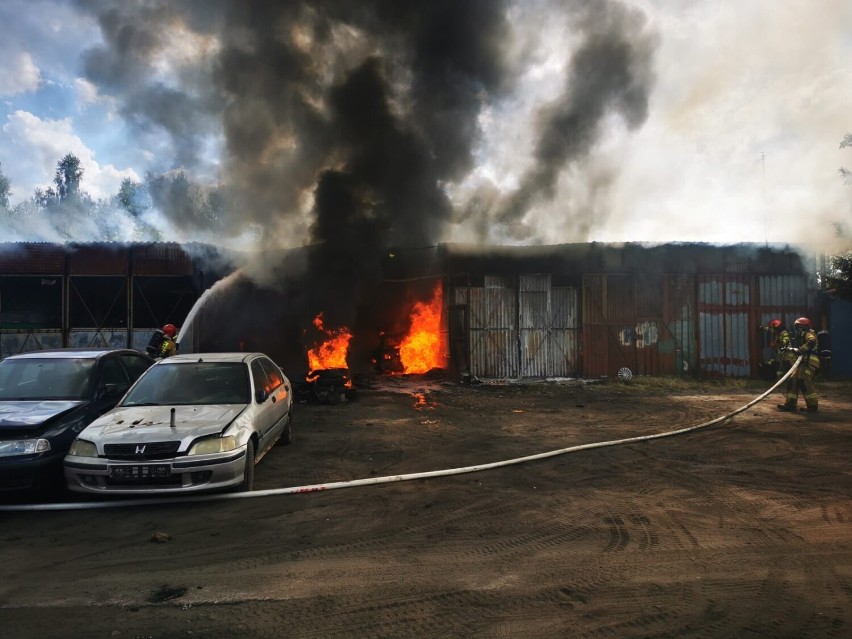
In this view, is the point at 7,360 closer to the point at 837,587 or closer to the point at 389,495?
the point at 389,495

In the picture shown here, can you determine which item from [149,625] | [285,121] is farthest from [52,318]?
[149,625]

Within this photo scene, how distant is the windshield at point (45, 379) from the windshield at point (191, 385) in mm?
650

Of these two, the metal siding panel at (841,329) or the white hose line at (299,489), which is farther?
the metal siding panel at (841,329)

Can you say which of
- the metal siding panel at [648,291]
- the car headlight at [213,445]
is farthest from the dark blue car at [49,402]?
the metal siding panel at [648,291]

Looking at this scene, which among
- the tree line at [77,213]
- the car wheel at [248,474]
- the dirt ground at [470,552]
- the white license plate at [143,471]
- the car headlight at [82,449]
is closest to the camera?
the dirt ground at [470,552]

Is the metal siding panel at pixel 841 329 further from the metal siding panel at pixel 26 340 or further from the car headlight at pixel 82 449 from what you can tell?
the metal siding panel at pixel 26 340

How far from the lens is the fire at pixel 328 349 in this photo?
14336mm

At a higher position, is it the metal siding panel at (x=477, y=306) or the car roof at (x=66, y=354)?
the metal siding panel at (x=477, y=306)

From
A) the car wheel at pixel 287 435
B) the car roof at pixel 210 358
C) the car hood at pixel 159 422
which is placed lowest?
the car wheel at pixel 287 435

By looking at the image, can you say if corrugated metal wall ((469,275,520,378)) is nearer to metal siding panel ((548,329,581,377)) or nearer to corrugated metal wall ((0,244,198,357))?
metal siding panel ((548,329,581,377))

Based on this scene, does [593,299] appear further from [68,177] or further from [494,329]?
[68,177]

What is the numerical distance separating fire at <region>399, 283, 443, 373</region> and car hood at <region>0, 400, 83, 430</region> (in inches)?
495

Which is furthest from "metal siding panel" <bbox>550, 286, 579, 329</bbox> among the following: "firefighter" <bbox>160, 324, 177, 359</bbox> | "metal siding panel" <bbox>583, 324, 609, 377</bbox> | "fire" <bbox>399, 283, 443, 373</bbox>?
"firefighter" <bbox>160, 324, 177, 359</bbox>

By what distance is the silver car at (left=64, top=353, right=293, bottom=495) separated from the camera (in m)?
4.46
